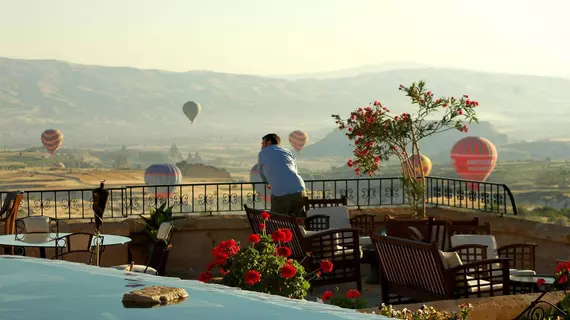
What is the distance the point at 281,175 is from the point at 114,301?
744cm

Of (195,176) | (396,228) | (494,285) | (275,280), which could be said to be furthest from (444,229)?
(195,176)

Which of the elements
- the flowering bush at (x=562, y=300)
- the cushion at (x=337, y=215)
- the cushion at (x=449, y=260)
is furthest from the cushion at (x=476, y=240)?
the cushion at (x=337, y=215)

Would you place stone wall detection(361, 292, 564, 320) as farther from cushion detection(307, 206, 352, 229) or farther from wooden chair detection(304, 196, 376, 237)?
cushion detection(307, 206, 352, 229)

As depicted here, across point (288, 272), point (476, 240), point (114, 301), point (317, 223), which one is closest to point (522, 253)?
point (476, 240)

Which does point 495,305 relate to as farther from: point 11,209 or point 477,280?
point 11,209

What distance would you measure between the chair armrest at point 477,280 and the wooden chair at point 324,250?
2119 mm

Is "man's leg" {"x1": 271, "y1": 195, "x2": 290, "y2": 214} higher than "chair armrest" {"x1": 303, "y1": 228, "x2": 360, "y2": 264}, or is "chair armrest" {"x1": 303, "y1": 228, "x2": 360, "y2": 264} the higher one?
"man's leg" {"x1": 271, "y1": 195, "x2": 290, "y2": 214}

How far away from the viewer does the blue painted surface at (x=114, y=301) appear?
384 cm

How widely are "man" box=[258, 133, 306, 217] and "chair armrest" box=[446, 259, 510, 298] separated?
3.80m

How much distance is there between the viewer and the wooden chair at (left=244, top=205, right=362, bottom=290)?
383 inches

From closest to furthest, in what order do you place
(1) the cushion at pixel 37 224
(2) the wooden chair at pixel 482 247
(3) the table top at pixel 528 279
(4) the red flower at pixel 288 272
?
(4) the red flower at pixel 288 272
(3) the table top at pixel 528 279
(2) the wooden chair at pixel 482 247
(1) the cushion at pixel 37 224

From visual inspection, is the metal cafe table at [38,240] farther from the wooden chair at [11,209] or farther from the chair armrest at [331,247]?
the chair armrest at [331,247]

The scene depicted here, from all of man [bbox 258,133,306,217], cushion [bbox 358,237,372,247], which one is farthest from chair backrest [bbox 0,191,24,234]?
cushion [bbox 358,237,372,247]

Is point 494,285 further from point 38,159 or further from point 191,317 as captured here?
point 38,159
